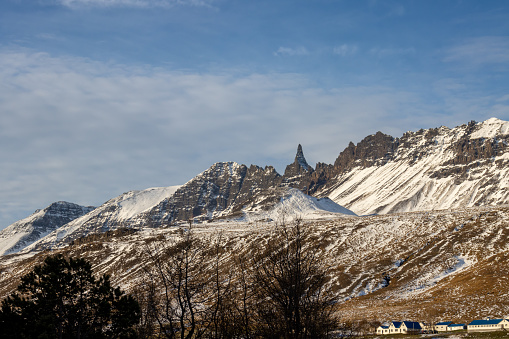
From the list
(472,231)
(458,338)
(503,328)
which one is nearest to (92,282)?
(458,338)

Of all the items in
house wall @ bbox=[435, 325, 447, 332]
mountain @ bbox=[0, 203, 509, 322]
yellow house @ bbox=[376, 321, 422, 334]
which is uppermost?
mountain @ bbox=[0, 203, 509, 322]

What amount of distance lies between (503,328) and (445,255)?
79951 millimetres

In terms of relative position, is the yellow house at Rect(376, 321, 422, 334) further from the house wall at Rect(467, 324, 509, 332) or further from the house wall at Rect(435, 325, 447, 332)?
A: the house wall at Rect(467, 324, 509, 332)

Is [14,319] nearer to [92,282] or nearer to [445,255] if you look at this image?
[92,282]

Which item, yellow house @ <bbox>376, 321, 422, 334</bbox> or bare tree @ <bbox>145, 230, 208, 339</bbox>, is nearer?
bare tree @ <bbox>145, 230, 208, 339</bbox>

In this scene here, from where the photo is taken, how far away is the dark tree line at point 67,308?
152 ft

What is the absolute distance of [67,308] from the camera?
47.5 meters

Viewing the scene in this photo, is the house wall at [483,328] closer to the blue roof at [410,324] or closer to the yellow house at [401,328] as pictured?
the yellow house at [401,328]

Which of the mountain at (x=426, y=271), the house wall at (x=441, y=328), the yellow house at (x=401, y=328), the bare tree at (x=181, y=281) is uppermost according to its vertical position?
the bare tree at (x=181, y=281)

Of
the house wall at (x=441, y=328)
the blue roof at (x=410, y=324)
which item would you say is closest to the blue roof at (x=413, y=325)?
the blue roof at (x=410, y=324)

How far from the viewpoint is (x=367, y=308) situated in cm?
12300

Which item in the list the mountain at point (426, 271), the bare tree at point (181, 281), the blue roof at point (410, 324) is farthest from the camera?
the mountain at point (426, 271)

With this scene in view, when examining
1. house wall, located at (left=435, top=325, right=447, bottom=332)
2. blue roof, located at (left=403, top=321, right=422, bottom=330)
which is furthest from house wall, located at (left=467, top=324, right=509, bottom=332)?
blue roof, located at (left=403, top=321, right=422, bottom=330)

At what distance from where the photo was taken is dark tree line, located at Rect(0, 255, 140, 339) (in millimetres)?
46375
